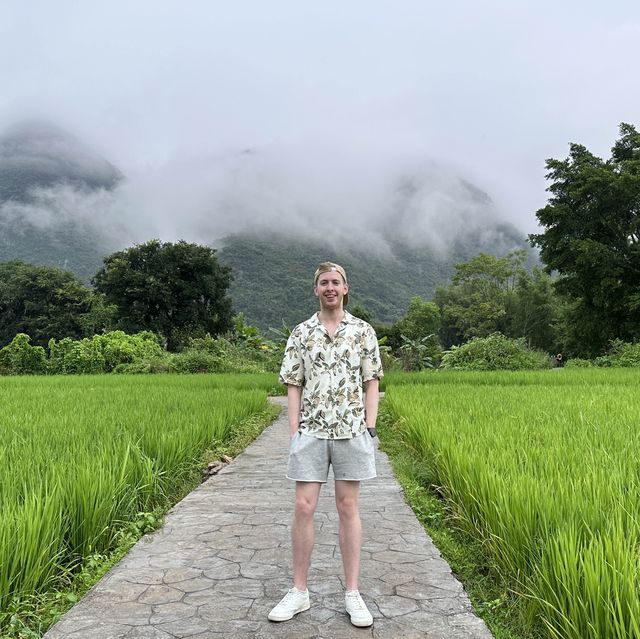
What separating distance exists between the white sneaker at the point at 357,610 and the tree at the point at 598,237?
950 inches

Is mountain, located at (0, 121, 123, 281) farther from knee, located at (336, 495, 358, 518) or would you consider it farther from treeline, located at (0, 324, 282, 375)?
knee, located at (336, 495, 358, 518)

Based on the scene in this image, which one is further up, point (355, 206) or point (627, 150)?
point (355, 206)

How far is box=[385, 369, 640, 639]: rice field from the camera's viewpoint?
190 cm

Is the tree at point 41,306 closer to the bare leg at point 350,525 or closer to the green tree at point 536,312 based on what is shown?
the green tree at point 536,312

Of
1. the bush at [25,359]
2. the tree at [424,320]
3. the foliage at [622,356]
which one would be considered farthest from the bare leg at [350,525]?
the tree at [424,320]

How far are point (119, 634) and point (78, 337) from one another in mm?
42467

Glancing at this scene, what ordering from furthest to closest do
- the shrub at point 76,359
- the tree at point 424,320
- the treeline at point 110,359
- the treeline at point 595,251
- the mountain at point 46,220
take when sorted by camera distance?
the mountain at point 46,220 → the tree at point 424,320 → the treeline at point 595,251 → the shrub at point 76,359 → the treeline at point 110,359

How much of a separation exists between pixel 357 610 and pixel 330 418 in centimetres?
77

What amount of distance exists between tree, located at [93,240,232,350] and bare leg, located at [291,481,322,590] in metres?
31.0

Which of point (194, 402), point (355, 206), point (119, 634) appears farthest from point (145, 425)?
point (355, 206)

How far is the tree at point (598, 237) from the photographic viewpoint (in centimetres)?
2402

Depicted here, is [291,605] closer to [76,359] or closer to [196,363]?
[196,363]

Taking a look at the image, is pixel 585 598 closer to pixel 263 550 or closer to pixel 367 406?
pixel 367 406

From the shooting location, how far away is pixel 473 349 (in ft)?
69.1
